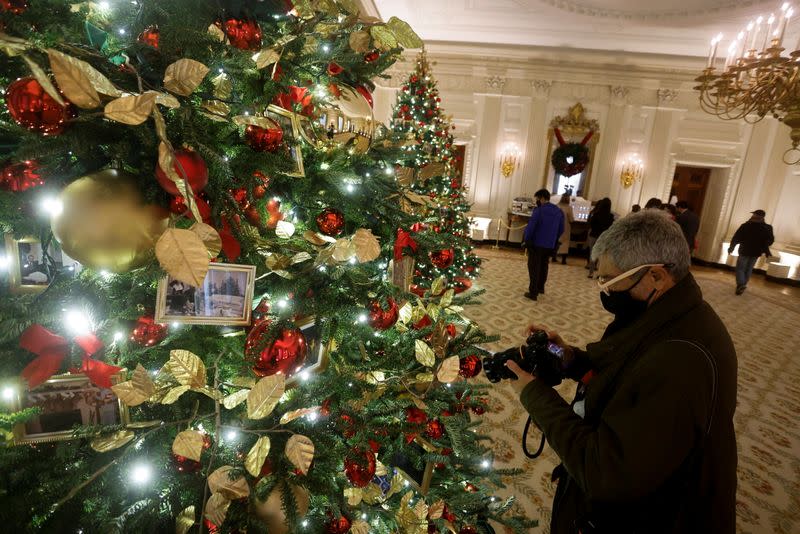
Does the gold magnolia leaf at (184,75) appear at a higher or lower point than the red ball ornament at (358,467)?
higher

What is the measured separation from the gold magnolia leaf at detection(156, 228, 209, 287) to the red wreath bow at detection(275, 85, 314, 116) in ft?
1.90

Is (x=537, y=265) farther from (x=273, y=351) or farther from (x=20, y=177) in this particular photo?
(x=20, y=177)

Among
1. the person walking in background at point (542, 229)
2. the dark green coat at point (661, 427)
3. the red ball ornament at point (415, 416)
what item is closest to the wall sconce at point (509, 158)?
the person walking in background at point (542, 229)

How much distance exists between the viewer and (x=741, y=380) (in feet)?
12.3

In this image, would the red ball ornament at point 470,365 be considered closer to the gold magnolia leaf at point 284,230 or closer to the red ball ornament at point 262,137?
the gold magnolia leaf at point 284,230

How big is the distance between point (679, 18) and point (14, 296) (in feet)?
29.7

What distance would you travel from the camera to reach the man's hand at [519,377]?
4.25 ft

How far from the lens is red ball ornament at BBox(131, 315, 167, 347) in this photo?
31.8 inches

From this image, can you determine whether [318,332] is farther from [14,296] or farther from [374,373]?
[14,296]

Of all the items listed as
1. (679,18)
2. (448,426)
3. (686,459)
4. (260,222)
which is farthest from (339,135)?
(679,18)

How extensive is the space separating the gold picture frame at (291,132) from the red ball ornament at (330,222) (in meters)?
0.16

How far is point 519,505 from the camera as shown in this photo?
7.04ft

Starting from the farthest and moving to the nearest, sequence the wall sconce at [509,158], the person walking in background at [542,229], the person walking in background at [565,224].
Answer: the wall sconce at [509,158], the person walking in background at [565,224], the person walking in background at [542,229]

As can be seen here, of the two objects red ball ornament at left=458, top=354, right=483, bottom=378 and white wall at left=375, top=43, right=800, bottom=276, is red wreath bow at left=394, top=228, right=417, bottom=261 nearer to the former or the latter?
red ball ornament at left=458, top=354, right=483, bottom=378
